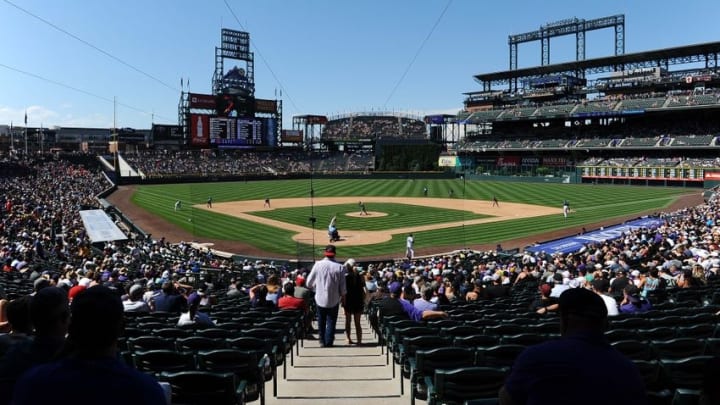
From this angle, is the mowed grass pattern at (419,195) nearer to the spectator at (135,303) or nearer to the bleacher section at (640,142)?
the bleacher section at (640,142)

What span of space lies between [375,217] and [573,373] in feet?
131

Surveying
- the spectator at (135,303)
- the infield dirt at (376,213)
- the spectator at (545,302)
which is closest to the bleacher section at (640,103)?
the infield dirt at (376,213)

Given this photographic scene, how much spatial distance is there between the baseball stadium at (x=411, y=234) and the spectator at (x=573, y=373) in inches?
0.8

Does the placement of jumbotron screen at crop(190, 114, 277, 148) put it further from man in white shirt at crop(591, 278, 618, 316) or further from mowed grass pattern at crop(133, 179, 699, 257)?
man in white shirt at crop(591, 278, 618, 316)

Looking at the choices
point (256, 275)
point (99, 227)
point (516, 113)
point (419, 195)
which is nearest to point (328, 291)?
point (256, 275)

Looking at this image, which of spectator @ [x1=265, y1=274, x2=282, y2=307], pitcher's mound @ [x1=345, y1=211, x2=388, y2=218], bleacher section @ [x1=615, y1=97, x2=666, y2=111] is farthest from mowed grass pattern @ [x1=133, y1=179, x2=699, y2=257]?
spectator @ [x1=265, y1=274, x2=282, y2=307]

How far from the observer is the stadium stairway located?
261 inches

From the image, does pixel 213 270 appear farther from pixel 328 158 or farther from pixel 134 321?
pixel 328 158

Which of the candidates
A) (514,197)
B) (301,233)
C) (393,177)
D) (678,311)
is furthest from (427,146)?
(678,311)

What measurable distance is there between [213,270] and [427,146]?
88.5m

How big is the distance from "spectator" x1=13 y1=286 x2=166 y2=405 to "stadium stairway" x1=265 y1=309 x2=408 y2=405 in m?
4.35

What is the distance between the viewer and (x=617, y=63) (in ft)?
286

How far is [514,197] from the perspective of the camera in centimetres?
5738

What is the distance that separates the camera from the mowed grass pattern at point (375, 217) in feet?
127
